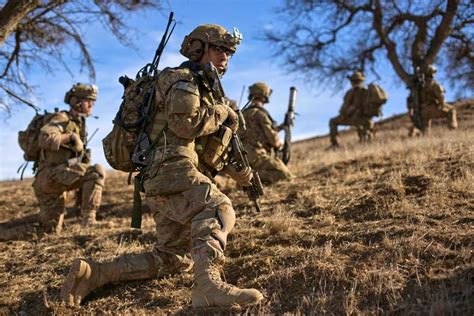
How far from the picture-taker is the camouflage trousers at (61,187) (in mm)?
7684

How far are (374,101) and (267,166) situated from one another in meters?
5.99

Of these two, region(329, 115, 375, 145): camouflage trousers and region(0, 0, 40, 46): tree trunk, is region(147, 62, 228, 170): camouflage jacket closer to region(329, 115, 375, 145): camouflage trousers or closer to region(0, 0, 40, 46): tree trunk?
region(0, 0, 40, 46): tree trunk

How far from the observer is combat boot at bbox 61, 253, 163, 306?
438 cm

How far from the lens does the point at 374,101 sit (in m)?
14.3

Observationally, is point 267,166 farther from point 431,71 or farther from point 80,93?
point 431,71

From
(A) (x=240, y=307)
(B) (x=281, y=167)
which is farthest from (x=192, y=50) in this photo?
(B) (x=281, y=167)

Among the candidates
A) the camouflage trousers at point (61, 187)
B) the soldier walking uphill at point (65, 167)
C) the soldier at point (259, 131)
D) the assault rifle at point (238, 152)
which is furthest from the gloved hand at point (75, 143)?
the assault rifle at point (238, 152)

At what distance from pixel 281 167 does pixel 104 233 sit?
3299 millimetres

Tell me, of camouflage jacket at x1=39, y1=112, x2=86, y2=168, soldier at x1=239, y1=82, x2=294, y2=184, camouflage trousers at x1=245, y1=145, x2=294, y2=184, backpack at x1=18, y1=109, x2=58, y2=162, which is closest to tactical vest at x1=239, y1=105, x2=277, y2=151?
soldier at x1=239, y1=82, x2=294, y2=184

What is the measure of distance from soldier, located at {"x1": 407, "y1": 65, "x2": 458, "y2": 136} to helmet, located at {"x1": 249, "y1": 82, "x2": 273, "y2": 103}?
625 centimetres

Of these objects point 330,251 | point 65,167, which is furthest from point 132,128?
point 65,167

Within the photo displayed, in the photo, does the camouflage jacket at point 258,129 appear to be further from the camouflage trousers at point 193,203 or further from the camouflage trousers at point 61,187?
the camouflage trousers at point 193,203

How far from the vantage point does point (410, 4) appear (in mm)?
19812

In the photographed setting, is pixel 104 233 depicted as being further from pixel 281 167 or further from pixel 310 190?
pixel 281 167
